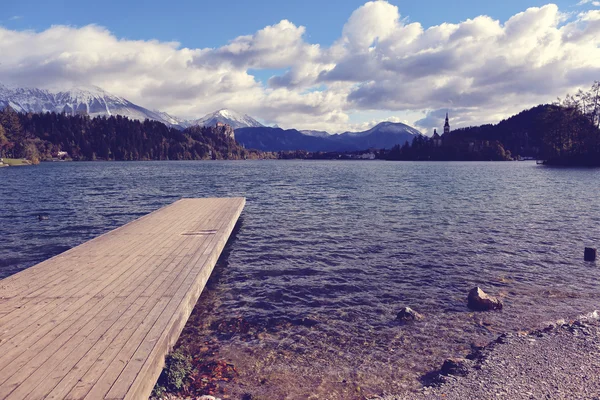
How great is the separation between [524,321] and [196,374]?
10187mm

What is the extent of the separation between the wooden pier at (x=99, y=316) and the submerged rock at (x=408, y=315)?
6.63 m

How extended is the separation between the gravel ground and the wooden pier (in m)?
5.43

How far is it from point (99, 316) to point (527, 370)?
34.2 ft

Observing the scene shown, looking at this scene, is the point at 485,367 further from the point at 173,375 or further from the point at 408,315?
the point at 173,375

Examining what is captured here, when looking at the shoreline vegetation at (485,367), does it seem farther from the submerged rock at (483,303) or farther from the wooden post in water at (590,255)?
the wooden post in water at (590,255)

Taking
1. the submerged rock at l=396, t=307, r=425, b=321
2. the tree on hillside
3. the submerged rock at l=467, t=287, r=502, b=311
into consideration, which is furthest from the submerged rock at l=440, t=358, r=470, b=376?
the tree on hillside

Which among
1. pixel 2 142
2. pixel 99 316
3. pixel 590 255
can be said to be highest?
pixel 2 142

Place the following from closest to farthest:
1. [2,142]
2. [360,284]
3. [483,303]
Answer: [483,303] < [360,284] < [2,142]

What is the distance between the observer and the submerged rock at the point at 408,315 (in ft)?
38.2

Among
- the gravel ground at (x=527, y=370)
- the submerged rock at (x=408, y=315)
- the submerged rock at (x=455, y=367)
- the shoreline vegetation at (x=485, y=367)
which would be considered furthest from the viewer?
the submerged rock at (x=408, y=315)

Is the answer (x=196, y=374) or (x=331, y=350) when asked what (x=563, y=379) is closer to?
(x=331, y=350)

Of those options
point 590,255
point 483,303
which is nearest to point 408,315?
point 483,303

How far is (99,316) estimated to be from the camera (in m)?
A: 8.70

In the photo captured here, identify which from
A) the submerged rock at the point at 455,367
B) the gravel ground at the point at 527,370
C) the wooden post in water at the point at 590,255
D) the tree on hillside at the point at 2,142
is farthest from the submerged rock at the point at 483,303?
the tree on hillside at the point at 2,142
